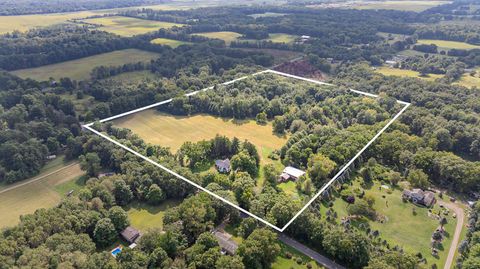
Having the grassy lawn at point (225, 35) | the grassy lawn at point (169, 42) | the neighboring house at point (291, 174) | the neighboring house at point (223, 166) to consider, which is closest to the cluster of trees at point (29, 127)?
the neighboring house at point (223, 166)

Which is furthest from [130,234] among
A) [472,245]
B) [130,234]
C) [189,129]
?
[472,245]

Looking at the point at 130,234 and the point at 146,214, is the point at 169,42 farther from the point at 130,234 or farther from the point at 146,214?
the point at 130,234

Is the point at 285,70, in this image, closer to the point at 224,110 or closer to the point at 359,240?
the point at 224,110

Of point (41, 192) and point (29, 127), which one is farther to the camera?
point (29, 127)

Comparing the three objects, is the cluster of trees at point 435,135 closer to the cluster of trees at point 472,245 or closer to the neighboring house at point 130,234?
the cluster of trees at point 472,245

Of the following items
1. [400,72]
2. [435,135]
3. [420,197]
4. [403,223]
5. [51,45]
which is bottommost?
[403,223]

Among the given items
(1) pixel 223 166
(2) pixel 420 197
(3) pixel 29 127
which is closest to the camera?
(2) pixel 420 197
